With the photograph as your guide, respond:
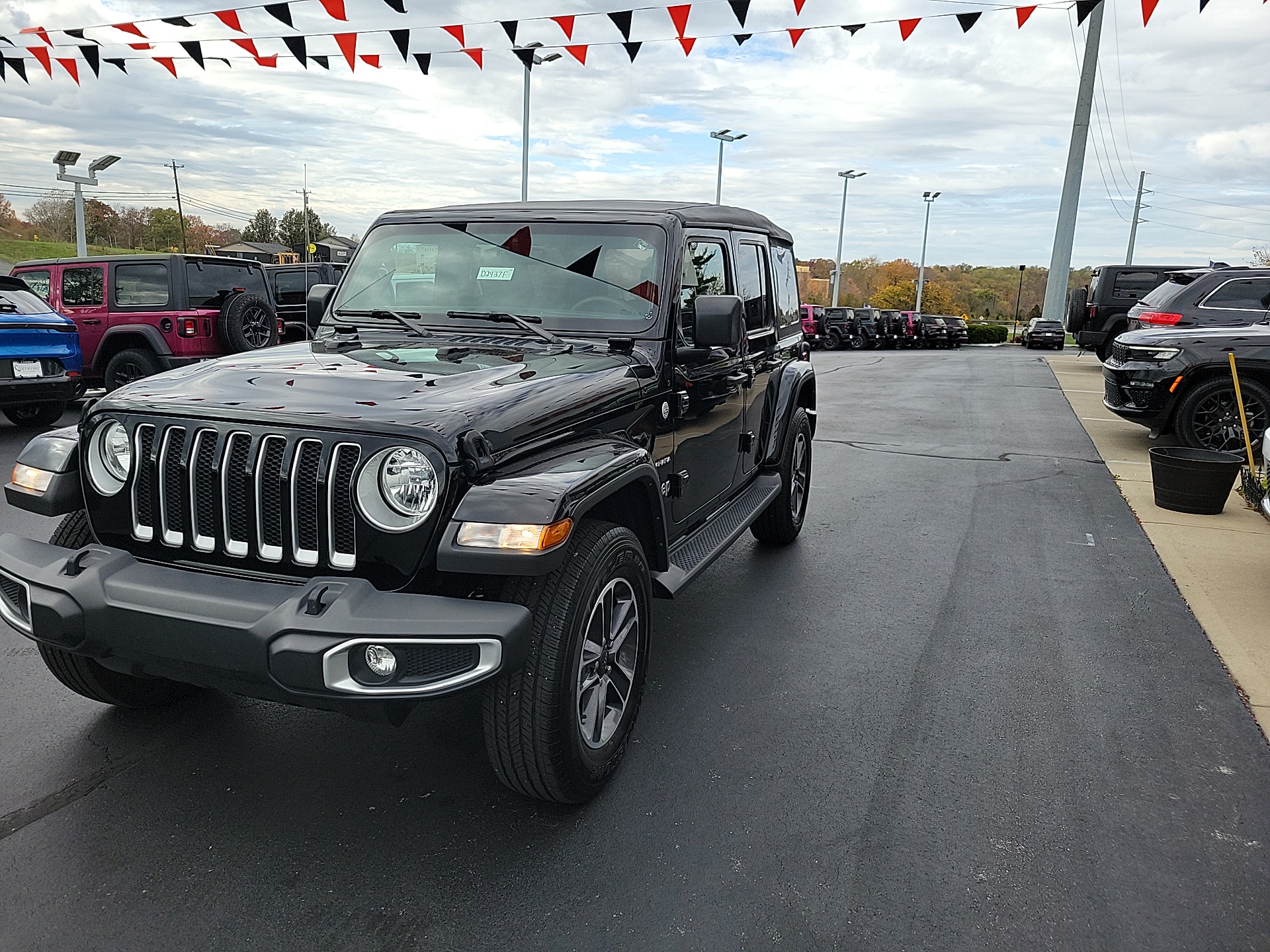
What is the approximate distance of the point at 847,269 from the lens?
118m

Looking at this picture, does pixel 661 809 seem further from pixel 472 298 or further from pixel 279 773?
pixel 472 298

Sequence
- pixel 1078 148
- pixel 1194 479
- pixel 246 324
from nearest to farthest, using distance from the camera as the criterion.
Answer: pixel 1194 479
pixel 246 324
pixel 1078 148

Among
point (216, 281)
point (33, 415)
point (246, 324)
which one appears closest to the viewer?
point (33, 415)

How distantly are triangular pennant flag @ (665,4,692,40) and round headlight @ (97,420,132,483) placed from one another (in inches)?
372

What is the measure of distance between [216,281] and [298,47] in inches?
115

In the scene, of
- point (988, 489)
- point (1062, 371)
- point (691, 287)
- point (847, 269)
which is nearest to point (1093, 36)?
point (1062, 371)

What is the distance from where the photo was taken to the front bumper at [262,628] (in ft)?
7.80

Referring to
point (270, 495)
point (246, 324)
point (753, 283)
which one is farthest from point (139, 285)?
point (270, 495)

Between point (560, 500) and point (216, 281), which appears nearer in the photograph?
point (560, 500)

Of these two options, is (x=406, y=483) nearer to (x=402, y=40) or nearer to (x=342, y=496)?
(x=342, y=496)

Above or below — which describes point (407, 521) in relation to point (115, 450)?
below

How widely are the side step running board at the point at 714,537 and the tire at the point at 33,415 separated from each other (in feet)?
28.6

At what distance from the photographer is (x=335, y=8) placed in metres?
9.55

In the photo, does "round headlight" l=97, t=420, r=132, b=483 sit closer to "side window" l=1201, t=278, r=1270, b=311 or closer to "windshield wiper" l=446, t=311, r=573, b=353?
"windshield wiper" l=446, t=311, r=573, b=353
